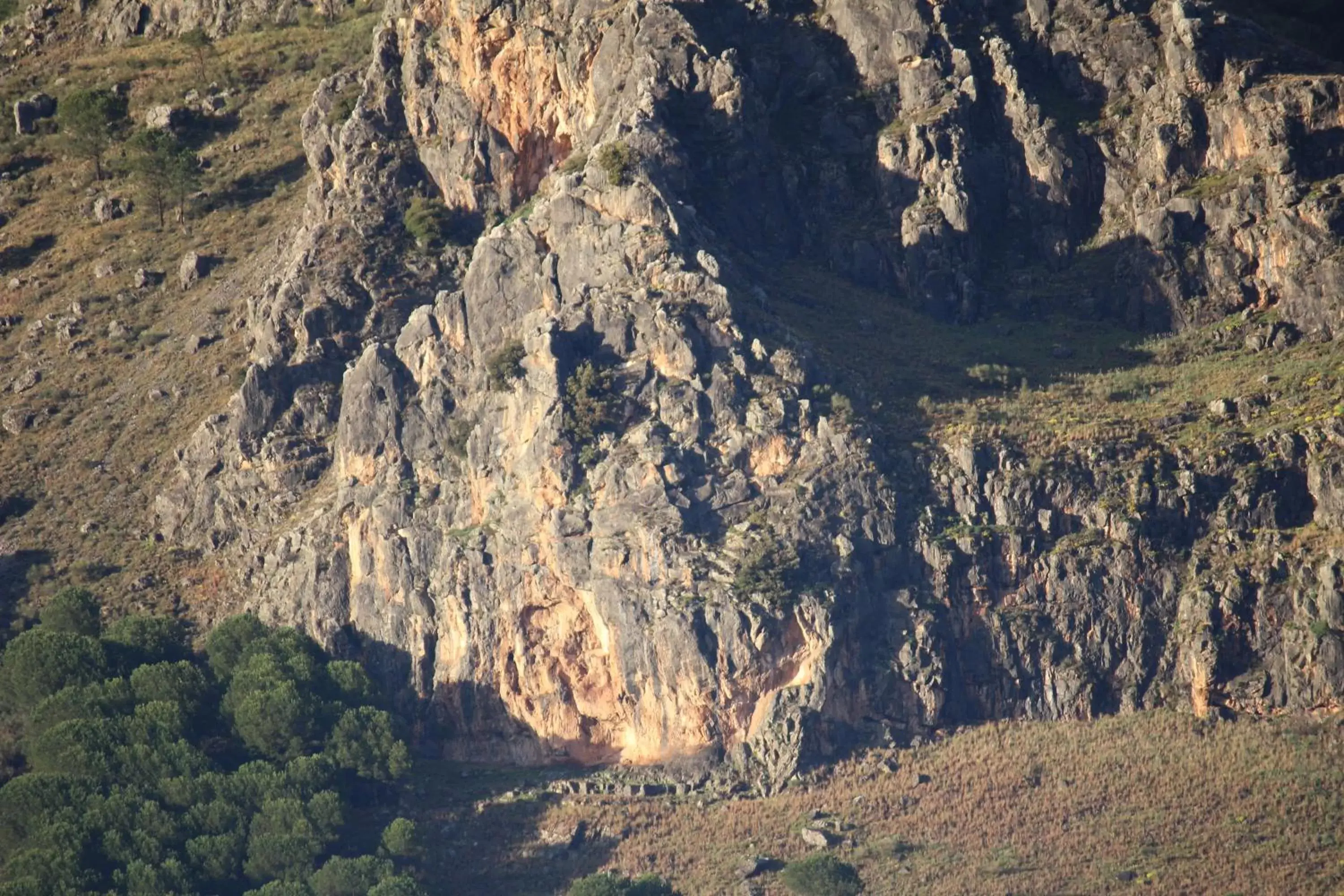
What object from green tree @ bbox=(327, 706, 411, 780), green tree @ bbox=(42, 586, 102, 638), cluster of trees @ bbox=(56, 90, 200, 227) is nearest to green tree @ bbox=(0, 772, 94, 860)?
green tree @ bbox=(327, 706, 411, 780)

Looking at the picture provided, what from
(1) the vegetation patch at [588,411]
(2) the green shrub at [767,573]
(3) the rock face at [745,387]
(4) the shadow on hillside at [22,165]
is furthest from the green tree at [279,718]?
(4) the shadow on hillside at [22,165]

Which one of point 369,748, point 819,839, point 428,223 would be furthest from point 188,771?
point 428,223

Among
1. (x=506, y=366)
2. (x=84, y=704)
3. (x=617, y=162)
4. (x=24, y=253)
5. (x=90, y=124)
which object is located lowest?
A: (x=84, y=704)

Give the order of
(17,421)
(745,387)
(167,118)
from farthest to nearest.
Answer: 1. (167,118)
2. (17,421)
3. (745,387)

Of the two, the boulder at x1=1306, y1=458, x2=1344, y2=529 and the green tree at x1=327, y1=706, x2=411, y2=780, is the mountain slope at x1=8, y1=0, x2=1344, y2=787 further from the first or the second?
the green tree at x1=327, y1=706, x2=411, y2=780

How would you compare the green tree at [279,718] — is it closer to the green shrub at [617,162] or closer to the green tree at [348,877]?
the green tree at [348,877]

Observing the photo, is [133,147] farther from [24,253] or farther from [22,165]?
[22,165]
